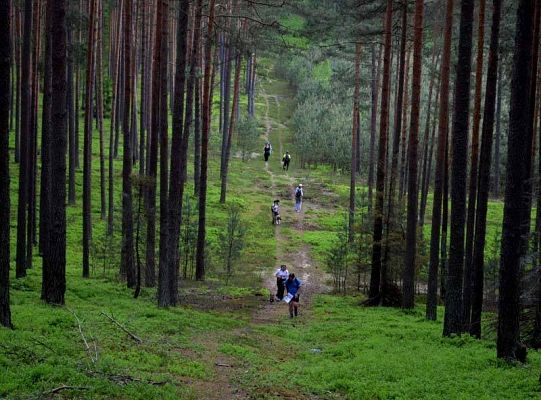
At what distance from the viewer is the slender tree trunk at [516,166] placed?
28.0 ft

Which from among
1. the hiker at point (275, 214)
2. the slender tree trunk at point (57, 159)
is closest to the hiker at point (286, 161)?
the hiker at point (275, 214)

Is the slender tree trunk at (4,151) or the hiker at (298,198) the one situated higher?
the slender tree trunk at (4,151)

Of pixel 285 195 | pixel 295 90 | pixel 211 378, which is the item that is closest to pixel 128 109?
pixel 211 378

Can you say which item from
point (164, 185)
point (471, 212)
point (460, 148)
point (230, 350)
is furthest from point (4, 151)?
point (471, 212)

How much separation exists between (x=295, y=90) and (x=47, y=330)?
252ft

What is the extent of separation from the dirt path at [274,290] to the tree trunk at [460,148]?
5110mm

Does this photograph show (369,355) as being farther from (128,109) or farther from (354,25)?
(354,25)

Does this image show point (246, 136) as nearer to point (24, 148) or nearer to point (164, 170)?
point (164, 170)

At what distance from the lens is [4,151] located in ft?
29.0

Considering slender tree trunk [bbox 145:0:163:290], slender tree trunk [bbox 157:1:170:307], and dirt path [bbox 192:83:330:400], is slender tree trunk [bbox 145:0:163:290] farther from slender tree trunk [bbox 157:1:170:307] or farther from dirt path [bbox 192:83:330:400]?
dirt path [bbox 192:83:330:400]

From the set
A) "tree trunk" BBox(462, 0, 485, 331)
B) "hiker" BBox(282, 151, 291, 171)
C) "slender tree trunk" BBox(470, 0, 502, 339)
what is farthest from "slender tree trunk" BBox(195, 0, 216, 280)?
"hiker" BBox(282, 151, 291, 171)

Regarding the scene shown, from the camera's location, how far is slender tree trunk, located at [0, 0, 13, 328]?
27.8ft

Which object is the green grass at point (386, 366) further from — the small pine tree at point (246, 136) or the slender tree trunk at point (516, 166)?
the small pine tree at point (246, 136)

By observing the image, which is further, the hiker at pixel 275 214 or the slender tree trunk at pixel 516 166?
the hiker at pixel 275 214
